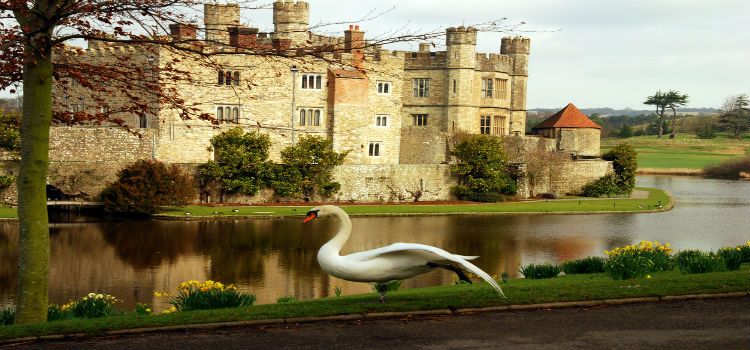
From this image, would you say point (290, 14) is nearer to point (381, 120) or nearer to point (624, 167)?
point (381, 120)

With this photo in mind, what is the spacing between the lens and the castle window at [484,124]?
54.3m

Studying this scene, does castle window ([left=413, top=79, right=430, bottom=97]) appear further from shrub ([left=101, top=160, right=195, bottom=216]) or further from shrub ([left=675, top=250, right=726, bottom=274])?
shrub ([left=675, top=250, right=726, bottom=274])

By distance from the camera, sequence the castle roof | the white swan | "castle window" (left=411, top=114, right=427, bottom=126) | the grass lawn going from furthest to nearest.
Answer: the castle roof, "castle window" (left=411, top=114, right=427, bottom=126), the grass lawn, the white swan

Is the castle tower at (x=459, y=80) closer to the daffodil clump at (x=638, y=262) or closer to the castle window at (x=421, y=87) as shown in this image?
the castle window at (x=421, y=87)

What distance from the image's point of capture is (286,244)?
27141mm

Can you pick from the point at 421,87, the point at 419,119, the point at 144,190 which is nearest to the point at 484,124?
the point at 419,119

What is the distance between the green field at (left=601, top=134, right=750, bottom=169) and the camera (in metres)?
97.0

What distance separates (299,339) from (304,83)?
35828 mm

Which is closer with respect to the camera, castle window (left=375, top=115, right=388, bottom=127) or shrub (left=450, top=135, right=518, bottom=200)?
shrub (left=450, top=135, right=518, bottom=200)

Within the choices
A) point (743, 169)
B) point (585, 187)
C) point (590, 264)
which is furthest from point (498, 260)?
point (743, 169)

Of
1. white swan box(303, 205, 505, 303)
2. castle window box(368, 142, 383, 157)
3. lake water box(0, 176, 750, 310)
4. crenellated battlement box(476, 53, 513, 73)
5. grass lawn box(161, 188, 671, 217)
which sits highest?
crenellated battlement box(476, 53, 513, 73)

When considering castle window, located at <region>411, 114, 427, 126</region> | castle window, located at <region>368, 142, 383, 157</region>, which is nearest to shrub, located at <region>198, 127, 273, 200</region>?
castle window, located at <region>368, 142, 383, 157</region>

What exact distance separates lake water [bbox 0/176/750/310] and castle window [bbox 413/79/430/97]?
55.2ft

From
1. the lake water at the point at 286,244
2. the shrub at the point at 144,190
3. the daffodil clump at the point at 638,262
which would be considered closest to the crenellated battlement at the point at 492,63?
the lake water at the point at 286,244
